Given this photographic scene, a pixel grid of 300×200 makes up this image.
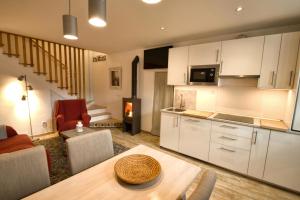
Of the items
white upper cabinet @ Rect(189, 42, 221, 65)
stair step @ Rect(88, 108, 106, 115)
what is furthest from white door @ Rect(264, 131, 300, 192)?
stair step @ Rect(88, 108, 106, 115)

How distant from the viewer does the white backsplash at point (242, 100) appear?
242 centimetres

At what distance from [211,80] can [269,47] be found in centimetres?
94

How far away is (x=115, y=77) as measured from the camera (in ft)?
16.2

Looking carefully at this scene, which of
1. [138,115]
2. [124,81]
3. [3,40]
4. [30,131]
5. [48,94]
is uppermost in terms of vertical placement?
Answer: [3,40]

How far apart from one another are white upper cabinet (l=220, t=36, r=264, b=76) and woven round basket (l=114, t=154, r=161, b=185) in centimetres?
214

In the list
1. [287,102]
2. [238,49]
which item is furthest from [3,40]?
[287,102]

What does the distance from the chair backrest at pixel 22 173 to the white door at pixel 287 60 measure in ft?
9.95

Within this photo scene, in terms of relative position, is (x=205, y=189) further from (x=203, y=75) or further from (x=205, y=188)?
(x=203, y=75)

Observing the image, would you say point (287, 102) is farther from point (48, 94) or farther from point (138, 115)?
point (48, 94)

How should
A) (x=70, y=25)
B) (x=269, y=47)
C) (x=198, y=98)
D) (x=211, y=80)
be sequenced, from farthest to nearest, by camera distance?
(x=198, y=98)
(x=211, y=80)
(x=269, y=47)
(x=70, y=25)

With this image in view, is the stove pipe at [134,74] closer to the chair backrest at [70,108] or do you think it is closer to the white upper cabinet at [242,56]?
the chair backrest at [70,108]

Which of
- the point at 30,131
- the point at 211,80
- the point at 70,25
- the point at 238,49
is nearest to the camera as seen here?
the point at 70,25

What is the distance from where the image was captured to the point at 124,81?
4.67 meters

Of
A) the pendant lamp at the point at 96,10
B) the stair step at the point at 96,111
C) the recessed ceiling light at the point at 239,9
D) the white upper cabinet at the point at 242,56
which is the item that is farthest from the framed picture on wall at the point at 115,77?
the pendant lamp at the point at 96,10
